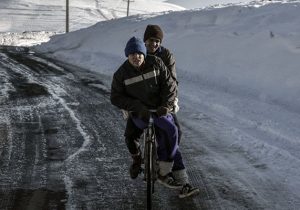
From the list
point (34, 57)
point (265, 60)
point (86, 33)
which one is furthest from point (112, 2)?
point (265, 60)

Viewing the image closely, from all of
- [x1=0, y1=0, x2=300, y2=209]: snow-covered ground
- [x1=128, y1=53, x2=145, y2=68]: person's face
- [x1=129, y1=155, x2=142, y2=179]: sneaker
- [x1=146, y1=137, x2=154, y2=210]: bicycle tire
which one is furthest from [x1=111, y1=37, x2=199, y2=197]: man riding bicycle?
[x1=0, y1=0, x2=300, y2=209]: snow-covered ground

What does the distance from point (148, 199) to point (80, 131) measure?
398 cm

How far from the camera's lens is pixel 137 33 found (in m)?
22.8

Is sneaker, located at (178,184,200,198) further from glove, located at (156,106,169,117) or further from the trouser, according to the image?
glove, located at (156,106,169,117)

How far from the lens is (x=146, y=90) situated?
215 inches

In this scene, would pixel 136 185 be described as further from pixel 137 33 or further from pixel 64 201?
pixel 137 33

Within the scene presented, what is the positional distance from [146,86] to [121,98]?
333 mm

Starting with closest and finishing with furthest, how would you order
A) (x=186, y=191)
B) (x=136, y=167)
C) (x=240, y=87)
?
1. (x=186, y=191)
2. (x=136, y=167)
3. (x=240, y=87)

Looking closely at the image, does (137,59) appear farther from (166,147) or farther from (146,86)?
(166,147)

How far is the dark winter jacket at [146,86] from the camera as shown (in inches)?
213

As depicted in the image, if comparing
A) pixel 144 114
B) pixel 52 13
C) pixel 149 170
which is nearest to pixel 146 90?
pixel 144 114

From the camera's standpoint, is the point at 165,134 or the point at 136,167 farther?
the point at 136,167

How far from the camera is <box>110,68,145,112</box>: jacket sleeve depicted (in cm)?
534

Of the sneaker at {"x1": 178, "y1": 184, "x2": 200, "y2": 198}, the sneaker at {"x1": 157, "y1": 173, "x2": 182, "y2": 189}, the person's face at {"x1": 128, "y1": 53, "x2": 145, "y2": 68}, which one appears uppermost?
the person's face at {"x1": 128, "y1": 53, "x2": 145, "y2": 68}
